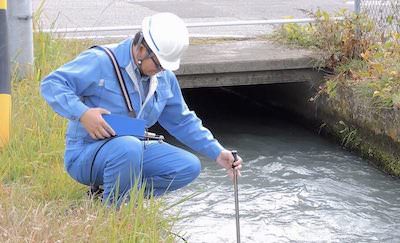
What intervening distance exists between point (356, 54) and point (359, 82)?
530mm

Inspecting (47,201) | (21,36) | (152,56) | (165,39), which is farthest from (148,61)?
(21,36)

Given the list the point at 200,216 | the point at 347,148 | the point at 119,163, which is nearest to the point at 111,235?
the point at 119,163

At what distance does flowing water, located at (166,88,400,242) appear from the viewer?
497 centimetres

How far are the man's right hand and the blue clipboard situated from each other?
6cm

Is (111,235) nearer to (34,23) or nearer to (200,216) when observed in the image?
(200,216)

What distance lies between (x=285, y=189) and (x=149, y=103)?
218cm

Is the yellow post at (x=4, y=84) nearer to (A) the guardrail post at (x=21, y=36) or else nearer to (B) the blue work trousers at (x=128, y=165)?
(B) the blue work trousers at (x=128, y=165)

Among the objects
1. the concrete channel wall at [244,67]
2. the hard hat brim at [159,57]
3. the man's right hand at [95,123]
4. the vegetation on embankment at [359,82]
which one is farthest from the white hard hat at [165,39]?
the concrete channel wall at [244,67]

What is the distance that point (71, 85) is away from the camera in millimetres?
3900

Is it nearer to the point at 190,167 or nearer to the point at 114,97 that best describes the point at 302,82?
the point at 190,167

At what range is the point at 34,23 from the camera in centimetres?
669

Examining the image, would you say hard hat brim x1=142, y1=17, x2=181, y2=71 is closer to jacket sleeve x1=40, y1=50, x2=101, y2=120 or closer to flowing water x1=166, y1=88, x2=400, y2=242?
jacket sleeve x1=40, y1=50, x2=101, y2=120

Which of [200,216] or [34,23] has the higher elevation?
[34,23]

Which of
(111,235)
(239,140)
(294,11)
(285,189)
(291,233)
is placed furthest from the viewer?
(294,11)
